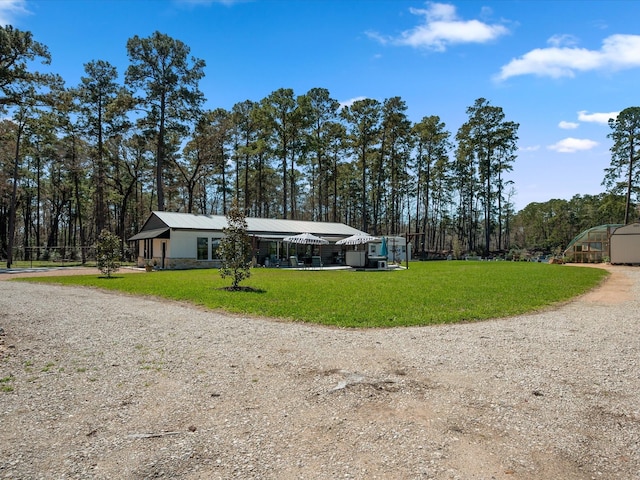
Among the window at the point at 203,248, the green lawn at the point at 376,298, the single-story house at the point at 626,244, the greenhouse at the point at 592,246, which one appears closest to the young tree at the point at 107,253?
the green lawn at the point at 376,298

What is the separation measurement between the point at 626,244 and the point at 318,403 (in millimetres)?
29373

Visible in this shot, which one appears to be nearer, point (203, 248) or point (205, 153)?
point (203, 248)

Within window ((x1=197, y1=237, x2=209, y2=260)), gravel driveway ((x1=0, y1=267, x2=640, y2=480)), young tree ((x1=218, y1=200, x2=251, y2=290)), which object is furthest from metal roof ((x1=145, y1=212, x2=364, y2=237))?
gravel driveway ((x1=0, y1=267, x2=640, y2=480))

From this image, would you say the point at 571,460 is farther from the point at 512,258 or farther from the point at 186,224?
the point at 512,258

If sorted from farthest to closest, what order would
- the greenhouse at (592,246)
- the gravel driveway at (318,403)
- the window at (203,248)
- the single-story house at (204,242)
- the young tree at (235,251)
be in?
the greenhouse at (592,246)
the window at (203,248)
the single-story house at (204,242)
the young tree at (235,251)
the gravel driveway at (318,403)

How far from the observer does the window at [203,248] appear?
2458 cm

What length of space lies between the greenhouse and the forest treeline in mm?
10039

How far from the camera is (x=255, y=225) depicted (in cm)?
2789

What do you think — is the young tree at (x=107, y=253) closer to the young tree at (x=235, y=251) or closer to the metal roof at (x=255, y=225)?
the metal roof at (x=255, y=225)

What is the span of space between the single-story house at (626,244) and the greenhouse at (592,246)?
173cm

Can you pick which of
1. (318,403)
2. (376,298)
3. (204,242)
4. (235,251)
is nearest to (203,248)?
(204,242)

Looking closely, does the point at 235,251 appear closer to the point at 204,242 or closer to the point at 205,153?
the point at 204,242

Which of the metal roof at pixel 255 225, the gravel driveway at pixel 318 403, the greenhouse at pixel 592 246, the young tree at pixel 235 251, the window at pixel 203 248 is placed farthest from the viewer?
the greenhouse at pixel 592 246

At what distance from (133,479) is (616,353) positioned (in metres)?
6.22
